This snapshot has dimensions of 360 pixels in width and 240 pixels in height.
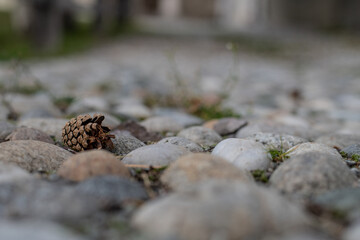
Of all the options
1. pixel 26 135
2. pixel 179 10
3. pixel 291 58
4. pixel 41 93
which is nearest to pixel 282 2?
pixel 179 10

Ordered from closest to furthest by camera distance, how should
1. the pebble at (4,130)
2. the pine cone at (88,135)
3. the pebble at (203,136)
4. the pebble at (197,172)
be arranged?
the pebble at (197,172) < the pine cone at (88,135) < the pebble at (4,130) < the pebble at (203,136)

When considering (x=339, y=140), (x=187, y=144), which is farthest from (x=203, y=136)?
(x=339, y=140)

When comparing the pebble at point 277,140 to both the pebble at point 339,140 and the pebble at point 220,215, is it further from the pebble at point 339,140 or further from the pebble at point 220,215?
the pebble at point 220,215

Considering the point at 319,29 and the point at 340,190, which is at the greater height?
the point at 340,190

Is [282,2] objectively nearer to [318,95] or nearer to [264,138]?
[318,95]

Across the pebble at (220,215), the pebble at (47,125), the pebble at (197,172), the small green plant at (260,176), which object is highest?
the pebble at (220,215)

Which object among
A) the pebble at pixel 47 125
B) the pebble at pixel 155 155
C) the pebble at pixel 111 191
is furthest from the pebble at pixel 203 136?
the pebble at pixel 111 191

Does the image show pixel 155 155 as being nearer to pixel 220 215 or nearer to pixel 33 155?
pixel 33 155
